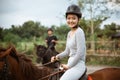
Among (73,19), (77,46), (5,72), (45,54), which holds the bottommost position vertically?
(45,54)

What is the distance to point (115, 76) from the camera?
5961mm

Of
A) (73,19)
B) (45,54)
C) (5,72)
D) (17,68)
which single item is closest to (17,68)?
(17,68)

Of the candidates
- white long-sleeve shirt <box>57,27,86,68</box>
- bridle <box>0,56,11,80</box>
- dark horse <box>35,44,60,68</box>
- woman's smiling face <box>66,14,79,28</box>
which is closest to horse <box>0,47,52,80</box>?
bridle <box>0,56,11,80</box>

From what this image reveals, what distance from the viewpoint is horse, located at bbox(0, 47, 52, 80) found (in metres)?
4.73

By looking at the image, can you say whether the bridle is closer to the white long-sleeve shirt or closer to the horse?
the horse

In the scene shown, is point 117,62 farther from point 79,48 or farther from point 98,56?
point 79,48

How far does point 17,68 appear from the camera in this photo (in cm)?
495

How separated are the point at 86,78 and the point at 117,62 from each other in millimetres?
18162

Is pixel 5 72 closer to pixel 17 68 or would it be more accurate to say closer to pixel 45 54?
pixel 17 68

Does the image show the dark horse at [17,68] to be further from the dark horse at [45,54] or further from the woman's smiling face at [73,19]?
the dark horse at [45,54]

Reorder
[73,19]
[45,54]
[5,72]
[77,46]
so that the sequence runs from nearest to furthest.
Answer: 1. [5,72]
2. [77,46]
3. [73,19]
4. [45,54]

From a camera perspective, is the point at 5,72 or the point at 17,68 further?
the point at 17,68

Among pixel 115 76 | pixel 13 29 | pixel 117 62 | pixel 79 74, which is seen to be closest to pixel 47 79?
pixel 79 74

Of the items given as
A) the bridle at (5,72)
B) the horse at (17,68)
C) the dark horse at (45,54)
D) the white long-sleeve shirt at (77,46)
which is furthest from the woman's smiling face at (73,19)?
the dark horse at (45,54)
